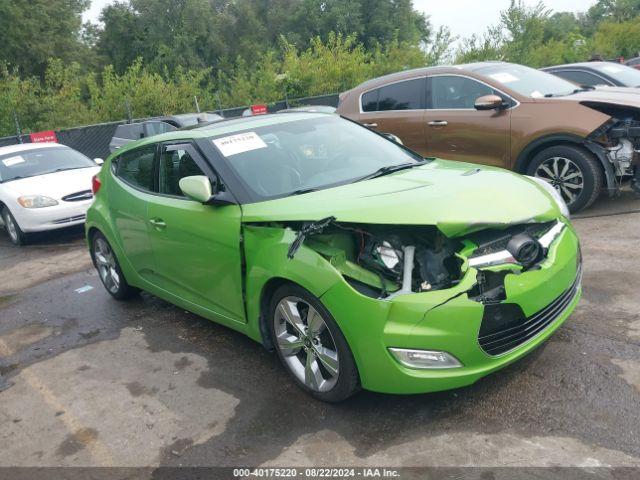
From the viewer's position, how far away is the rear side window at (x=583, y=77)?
9.40 meters

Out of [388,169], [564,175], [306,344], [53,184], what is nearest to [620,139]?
[564,175]

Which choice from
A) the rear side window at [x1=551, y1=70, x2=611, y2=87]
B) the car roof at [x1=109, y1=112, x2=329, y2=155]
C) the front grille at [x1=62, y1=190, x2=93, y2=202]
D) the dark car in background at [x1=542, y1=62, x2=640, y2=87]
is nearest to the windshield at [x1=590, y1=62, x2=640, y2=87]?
the dark car in background at [x1=542, y1=62, x2=640, y2=87]

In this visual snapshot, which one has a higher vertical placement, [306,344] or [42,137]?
[42,137]

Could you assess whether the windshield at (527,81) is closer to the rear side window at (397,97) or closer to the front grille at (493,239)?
the rear side window at (397,97)

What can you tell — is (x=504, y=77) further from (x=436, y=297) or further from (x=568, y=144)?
(x=436, y=297)

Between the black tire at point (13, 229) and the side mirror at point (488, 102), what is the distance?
263 inches

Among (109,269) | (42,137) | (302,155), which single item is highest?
(302,155)

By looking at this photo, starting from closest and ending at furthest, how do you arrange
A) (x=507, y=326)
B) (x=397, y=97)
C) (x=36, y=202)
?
(x=507, y=326) → (x=397, y=97) → (x=36, y=202)

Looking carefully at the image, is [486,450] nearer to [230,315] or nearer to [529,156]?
[230,315]

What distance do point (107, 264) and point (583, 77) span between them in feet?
26.2

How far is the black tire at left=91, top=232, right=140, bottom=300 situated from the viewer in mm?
5441

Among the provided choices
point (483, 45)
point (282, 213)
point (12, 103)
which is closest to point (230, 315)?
point (282, 213)

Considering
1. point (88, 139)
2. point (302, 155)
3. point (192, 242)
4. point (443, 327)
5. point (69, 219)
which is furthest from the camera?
point (88, 139)

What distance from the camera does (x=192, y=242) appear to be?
159 inches
